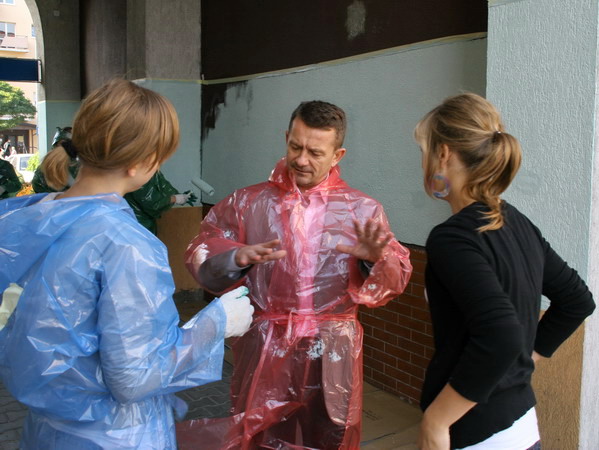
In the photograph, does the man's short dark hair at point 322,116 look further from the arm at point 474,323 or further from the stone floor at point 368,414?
the stone floor at point 368,414

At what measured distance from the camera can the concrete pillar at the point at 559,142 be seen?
252 cm

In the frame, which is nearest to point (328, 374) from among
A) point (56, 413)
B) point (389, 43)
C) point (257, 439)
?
point (257, 439)


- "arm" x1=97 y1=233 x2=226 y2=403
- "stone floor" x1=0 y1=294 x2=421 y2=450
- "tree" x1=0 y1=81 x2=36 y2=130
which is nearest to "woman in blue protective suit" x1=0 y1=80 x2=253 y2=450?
"arm" x1=97 y1=233 x2=226 y2=403

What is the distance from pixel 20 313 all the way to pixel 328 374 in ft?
4.32

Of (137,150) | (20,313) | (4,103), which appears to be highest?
(137,150)

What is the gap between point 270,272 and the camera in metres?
2.42

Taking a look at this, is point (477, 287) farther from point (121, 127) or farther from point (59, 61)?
point (59, 61)

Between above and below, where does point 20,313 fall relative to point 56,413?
above

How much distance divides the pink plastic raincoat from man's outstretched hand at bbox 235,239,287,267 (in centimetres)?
20

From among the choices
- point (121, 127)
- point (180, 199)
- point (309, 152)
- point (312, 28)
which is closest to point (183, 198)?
point (180, 199)

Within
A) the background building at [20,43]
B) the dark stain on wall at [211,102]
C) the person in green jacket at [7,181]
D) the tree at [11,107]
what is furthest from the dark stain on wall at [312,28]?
the background building at [20,43]

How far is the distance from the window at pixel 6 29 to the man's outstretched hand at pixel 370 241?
60.4 metres

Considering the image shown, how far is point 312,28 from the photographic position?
4734mm

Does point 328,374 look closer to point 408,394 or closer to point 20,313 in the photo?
point 20,313
